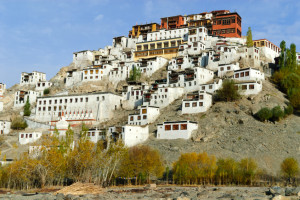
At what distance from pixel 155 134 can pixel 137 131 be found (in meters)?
3.06

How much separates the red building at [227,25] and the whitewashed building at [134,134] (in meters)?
39.3

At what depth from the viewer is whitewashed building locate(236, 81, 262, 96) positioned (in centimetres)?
6681

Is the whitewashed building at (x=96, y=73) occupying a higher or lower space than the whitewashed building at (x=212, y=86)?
higher

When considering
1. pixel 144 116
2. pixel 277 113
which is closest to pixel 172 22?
pixel 144 116

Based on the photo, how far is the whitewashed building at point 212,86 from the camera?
230 feet

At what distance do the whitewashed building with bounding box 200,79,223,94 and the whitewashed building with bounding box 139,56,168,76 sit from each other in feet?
63.6

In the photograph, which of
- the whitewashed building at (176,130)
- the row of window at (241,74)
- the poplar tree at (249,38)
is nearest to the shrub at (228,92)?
the row of window at (241,74)

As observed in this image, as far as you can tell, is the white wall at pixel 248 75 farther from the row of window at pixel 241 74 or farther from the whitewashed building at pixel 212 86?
the whitewashed building at pixel 212 86

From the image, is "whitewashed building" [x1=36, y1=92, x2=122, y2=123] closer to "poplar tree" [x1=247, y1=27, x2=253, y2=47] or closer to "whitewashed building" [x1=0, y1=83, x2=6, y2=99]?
"whitewashed building" [x1=0, y1=83, x2=6, y2=99]

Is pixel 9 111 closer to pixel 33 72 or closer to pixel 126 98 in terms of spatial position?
pixel 33 72

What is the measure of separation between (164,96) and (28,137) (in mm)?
27251

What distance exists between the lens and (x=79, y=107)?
269 feet

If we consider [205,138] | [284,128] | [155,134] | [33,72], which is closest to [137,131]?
[155,134]

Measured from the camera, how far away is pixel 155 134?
6462 cm
